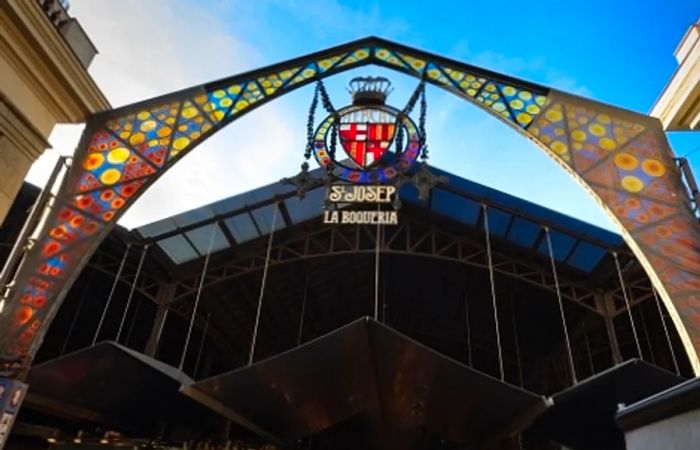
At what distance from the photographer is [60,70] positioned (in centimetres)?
509

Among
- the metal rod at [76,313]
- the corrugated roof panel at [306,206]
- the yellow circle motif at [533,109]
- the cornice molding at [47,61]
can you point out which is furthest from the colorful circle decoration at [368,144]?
the metal rod at [76,313]

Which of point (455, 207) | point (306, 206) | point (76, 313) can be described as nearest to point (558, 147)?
point (455, 207)

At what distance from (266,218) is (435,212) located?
4.49m

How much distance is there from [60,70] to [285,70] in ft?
10.3

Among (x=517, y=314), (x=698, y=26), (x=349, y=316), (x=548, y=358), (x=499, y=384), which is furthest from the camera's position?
(x=349, y=316)

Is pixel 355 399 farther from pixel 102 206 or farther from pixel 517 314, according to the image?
pixel 517 314

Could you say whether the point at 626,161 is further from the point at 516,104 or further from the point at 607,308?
the point at 607,308

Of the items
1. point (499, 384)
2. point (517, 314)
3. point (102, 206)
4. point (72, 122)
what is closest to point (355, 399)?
point (499, 384)

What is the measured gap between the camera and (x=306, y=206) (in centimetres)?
1227

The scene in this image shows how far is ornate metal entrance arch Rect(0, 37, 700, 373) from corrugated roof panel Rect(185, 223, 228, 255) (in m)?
5.29

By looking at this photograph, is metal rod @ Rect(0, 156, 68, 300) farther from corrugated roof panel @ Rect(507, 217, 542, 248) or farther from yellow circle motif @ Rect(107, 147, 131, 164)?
corrugated roof panel @ Rect(507, 217, 542, 248)

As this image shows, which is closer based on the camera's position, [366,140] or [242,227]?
[366,140]

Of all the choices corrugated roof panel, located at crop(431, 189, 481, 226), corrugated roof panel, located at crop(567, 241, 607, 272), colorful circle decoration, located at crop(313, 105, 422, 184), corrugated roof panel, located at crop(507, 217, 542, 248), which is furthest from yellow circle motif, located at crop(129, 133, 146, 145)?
corrugated roof panel, located at crop(567, 241, 607, 272)

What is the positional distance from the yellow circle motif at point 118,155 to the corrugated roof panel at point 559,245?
30.4 ft
